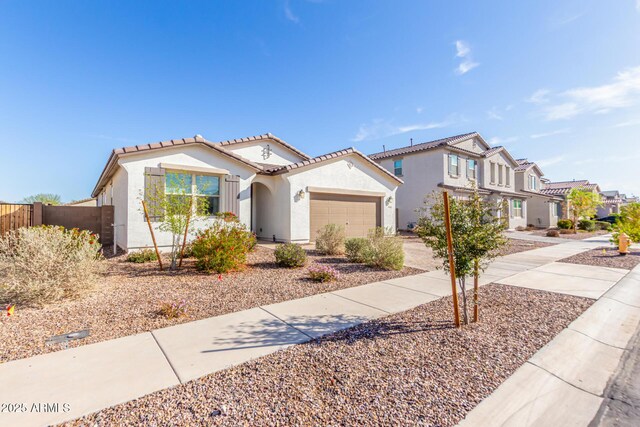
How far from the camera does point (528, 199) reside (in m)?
29.9

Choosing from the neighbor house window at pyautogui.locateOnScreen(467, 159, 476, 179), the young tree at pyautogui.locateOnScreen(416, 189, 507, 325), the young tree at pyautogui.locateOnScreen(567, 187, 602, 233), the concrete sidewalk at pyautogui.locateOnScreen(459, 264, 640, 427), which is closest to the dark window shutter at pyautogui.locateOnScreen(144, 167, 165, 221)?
the young tree at pyautogui.locateOnScreen(416, 189, 507, 325)

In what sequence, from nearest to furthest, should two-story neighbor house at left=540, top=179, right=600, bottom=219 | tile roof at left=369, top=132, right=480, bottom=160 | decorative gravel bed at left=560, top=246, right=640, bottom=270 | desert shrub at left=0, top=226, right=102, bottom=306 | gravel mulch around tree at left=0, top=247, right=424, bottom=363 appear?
gravel mulch around tree at left=0, top=247, right=424, bottom=363, desert shrub at left=0, top=226, right=102, bottom=306, decorative gravel bed at left=560, top=246, right=640, bottom=270, tile roof at left=369, top=132, right=480, bottom=160, two-story neighbor house at left=540, top=179, right=600, bottom=219

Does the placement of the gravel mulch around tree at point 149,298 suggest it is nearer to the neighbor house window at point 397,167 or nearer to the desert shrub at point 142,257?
the desert shrub at point 142,257

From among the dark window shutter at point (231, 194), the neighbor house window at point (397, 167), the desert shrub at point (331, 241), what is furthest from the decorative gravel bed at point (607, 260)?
the neighbor house window at point (397, 167)

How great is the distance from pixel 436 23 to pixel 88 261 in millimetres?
13281

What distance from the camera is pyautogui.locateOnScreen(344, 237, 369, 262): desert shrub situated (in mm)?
8781

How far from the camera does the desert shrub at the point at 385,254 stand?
806 centimetres

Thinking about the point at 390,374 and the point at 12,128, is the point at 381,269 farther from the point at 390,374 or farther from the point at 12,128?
the point at 12,128

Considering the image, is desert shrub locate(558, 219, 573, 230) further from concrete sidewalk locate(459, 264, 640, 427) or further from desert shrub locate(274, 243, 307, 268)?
desert shrub locate(274, 243, 307, 268)

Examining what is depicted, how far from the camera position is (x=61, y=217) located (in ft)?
35.9

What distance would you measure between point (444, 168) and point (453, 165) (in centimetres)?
149

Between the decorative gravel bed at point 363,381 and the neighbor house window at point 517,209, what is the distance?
2686cm

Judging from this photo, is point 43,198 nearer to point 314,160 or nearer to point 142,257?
point 142,257

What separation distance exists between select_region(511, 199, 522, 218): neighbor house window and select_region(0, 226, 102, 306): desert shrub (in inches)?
1219
